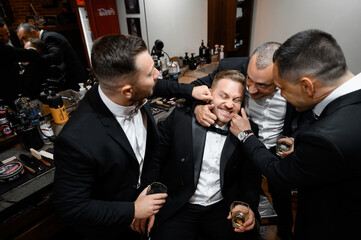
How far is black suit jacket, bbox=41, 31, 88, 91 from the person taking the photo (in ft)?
8.94

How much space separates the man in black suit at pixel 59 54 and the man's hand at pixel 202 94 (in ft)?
6.03

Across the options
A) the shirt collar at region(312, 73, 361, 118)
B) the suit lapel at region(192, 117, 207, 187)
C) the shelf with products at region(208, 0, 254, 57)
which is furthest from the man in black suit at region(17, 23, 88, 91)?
the shelf with products at region(208, 0, 254, 57)

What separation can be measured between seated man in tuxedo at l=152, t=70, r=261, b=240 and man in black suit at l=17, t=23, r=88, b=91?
1.87 m

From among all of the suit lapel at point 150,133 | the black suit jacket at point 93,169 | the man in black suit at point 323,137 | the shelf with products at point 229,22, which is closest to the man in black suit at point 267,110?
the suit lapel at point 150,133

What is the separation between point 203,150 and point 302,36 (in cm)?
102

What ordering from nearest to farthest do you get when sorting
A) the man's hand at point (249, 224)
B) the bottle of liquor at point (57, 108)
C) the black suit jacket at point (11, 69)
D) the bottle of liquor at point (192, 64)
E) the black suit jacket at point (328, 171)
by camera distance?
the black suit jacket at point (328, 171)
the man's hand at point (249, 224)
the bottle of liquor at point (57, 108)
the black suit jacket at point (11, 69)
the bottle of liquor at point (192, 64)

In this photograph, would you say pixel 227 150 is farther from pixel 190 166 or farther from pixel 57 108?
pixel 57 108

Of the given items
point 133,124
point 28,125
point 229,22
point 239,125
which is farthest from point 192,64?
point 28,125

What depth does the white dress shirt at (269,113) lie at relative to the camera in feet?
6.31

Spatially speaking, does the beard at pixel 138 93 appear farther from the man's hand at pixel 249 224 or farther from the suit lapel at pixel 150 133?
the man's hand at pixel 249 224

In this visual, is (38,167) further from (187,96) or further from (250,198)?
(250,198)

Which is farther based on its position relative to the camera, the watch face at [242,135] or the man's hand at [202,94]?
the man's hand at [202,94]

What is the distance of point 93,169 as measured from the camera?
1.19 metres

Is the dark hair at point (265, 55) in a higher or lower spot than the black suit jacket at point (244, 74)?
higher
